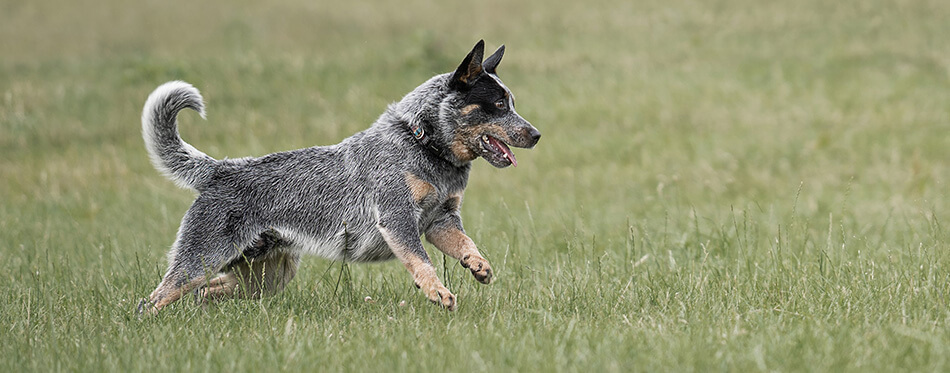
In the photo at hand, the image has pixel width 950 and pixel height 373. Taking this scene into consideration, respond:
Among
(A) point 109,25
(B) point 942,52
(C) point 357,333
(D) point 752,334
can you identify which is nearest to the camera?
(D) point 752,334

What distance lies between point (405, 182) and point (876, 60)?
12.3 metres

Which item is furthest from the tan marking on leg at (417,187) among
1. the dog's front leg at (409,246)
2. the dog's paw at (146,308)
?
the dog's paw at (146,308)

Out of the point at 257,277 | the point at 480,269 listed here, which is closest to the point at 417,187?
the point at 480,269

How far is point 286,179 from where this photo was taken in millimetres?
4926

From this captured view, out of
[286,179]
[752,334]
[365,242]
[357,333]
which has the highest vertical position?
[286,179]

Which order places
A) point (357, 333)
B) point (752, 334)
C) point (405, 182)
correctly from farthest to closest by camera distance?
1. point (405, 182)
2. point (357, 333)
3. point (752, 334)

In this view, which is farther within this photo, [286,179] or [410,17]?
[410,17]

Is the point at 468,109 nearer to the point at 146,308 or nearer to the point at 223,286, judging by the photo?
the point at 223,286

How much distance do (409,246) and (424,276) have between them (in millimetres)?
197

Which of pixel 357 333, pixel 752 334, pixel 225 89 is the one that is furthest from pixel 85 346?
pixel 225 89

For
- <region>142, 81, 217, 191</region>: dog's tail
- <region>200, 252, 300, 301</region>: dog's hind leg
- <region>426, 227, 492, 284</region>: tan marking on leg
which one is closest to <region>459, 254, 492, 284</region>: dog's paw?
<region>426, 227, 492, 284</region>: tan marking on leg

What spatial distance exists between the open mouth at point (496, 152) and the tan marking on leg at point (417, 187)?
0.36 metres

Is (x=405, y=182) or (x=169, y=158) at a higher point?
(x=169, y=158)

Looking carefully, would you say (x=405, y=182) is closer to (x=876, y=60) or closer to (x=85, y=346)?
(x=85, y=346)
